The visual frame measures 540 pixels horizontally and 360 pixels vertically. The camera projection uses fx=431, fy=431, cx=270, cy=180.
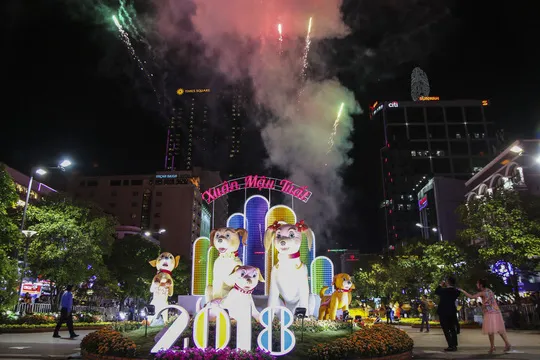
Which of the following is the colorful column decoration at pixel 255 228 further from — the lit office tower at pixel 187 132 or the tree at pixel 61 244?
the lit office tower at pixel 187 132

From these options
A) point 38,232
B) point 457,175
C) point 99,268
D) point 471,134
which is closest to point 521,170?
point 99,268

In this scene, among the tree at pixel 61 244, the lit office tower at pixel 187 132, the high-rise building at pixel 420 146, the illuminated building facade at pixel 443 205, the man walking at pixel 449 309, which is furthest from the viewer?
the lit office tower at pixel 187 132

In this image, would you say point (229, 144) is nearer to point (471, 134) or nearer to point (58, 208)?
point (471, 134)

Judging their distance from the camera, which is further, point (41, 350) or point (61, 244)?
point (61, 244)

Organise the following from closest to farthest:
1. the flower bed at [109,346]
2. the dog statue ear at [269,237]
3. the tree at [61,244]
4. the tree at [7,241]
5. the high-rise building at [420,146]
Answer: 1. the flower bed at [109,346]
2. the tree at [7,241]
3. the dog statue ear at [269,237]
4. the tree at [61,244]
5. the high-rise building at [420,146]

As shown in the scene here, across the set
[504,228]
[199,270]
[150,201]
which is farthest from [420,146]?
[199,270]

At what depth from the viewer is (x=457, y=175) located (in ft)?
304

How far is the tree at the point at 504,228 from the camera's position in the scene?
24.8 meters

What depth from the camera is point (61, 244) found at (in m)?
27.5

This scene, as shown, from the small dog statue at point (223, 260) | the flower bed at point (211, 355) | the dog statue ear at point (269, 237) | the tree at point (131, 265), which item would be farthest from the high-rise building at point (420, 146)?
the flower bed at point (211, 355)

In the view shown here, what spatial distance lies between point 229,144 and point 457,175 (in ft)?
281

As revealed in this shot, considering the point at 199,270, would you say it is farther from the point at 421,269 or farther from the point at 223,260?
the point at 421,269

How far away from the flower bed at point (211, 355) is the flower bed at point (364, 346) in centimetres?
122

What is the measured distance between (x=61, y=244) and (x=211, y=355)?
2215 centimetres
